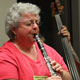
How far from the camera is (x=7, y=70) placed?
1.27 m

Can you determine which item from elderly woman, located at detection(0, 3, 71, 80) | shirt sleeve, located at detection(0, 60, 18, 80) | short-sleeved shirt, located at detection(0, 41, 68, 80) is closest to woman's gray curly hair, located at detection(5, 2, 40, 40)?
elderly woman, located at detection(0, 3, 71, 80)

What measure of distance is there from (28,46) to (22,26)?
0.47ft

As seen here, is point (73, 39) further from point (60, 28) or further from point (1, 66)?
point (1, 66)

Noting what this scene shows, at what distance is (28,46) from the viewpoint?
146cm

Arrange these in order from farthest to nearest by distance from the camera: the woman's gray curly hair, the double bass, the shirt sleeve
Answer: the double bass → the woman's gray curly hair → the shirt sleeve

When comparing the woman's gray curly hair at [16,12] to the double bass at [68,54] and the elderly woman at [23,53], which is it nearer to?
the elderly woman at [23,53]

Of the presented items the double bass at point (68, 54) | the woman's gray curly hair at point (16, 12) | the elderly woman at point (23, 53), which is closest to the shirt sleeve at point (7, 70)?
the elderly woman at point (23, 53)

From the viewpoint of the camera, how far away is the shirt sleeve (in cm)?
126

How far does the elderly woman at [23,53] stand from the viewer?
1.30m

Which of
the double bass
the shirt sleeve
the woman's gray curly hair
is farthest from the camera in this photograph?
the double bass

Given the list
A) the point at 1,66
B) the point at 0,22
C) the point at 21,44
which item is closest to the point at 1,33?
the point at 0,22

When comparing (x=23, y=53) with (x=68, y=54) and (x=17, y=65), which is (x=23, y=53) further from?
(x=68, y=54)

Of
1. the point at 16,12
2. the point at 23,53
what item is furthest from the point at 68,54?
the point at 16,12

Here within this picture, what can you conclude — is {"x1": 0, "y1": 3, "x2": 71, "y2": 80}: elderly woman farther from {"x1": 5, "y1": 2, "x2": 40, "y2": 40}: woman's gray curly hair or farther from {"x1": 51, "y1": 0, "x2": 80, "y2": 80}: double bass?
{"x1": 51, "y1": 0, "x2": 80, "y2": 80}: double bass
